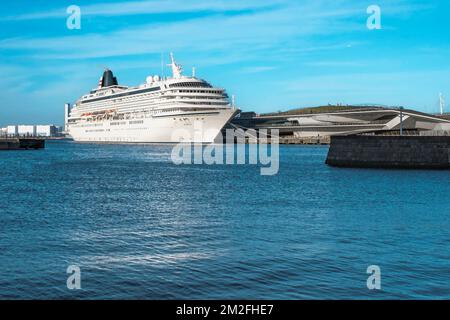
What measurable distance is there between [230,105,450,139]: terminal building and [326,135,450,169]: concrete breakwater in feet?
198

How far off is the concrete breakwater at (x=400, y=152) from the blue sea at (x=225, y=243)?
13465mm

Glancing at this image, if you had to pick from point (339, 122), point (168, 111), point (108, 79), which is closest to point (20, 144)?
point (168, 111)

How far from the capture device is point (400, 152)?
46438 mm

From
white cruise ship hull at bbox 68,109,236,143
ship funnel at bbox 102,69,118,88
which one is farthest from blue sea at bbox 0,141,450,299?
ship funnel at bbox 102,69,118,88

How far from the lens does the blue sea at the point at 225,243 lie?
11.9 meters

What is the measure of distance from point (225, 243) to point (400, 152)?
108ft

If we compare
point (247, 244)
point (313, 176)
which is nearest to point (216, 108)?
point (313, 176)

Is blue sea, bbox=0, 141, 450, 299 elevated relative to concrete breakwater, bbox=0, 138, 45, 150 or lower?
lower

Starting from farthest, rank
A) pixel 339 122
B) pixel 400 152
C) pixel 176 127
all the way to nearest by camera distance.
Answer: pixel 339 122 < pixel 176 127 < pixel 400 152

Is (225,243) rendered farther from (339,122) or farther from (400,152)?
→ (339,122)

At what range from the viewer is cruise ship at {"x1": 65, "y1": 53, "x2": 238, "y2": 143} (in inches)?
3770

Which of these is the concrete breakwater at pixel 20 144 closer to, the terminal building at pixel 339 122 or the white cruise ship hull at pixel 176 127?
the white cruise ship hull at pixel 176 127

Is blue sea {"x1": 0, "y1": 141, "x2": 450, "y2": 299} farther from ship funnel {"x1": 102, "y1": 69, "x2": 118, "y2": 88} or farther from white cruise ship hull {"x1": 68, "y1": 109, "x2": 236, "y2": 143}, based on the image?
ship funnel {"x1": 102, "y1": 69, "x2": 118, "y2": 88}

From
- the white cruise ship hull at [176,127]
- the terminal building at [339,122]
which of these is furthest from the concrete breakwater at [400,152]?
the terminal building at [339,122]
